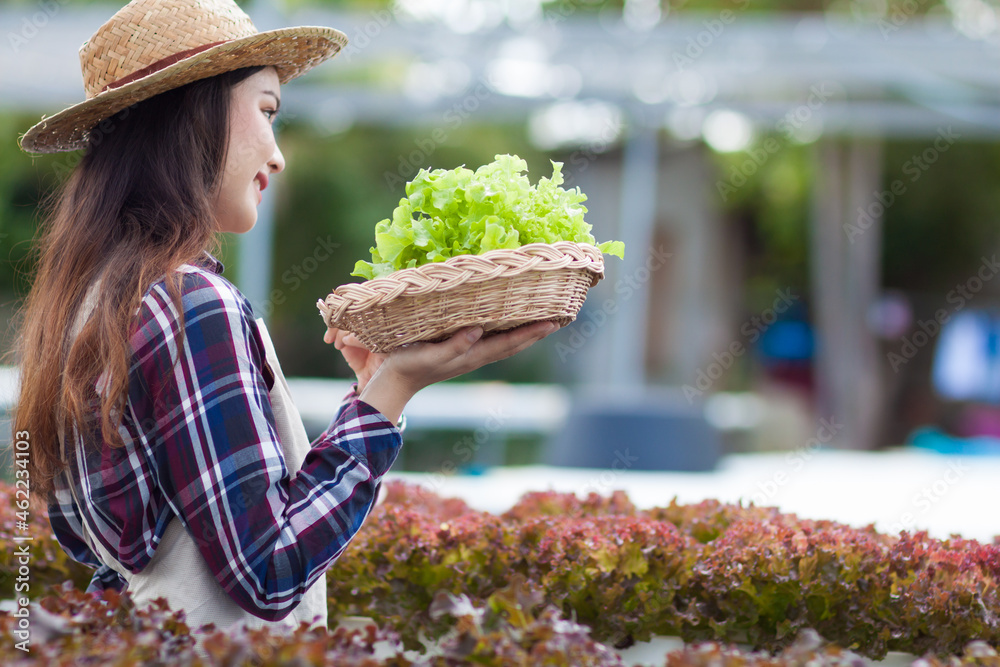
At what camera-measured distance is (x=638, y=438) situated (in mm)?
7727

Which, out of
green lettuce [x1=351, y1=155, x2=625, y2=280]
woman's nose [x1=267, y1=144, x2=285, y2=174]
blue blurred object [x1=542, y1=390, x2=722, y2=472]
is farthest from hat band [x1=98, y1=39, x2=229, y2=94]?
blue blurred object [x1=542, y1=390, x2=722, y2=472]

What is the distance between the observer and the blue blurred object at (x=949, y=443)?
11.8 meters

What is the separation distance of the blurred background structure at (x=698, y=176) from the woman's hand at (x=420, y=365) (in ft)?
3.62

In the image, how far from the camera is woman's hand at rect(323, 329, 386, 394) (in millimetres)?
1963

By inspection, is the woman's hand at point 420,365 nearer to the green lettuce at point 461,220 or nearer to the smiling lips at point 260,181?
the green lettuce at point 461,220

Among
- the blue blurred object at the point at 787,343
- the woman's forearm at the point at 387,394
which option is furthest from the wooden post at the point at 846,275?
Answer: the woman's forearm at the point at 387,394

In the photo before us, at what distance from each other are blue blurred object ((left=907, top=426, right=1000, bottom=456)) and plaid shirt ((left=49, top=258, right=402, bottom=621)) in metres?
10.8

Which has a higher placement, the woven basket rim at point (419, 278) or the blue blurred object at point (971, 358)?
the woven basket rim at point (419, 278)

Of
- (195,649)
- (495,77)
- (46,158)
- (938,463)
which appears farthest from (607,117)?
(195,649)

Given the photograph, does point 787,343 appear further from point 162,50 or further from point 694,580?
point 162,50

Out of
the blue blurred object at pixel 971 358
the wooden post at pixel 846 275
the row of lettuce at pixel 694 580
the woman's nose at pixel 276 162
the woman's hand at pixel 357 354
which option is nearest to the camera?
the woman's nose at pixel 276 162

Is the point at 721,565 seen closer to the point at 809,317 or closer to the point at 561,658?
the point at 561,658

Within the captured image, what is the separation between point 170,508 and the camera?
1589 mm

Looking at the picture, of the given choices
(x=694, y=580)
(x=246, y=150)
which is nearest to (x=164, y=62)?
(x=246, y=150)
